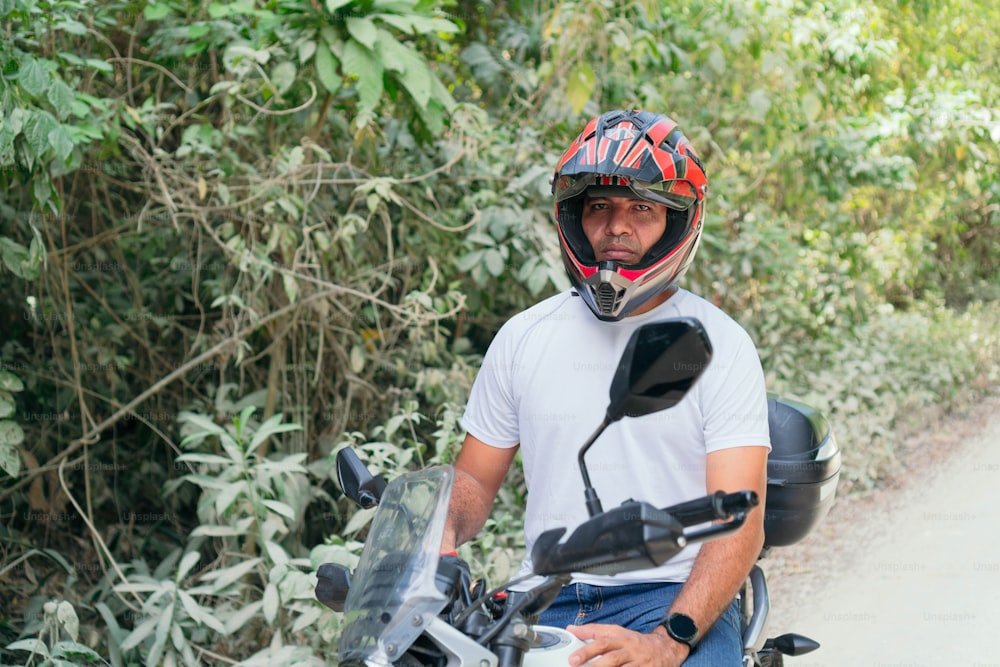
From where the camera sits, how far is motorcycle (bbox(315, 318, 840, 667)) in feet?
5.06

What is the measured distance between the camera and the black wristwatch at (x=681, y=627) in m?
2.08

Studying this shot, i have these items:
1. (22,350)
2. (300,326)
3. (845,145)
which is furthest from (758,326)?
(22,350)

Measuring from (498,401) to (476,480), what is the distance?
0.22 m

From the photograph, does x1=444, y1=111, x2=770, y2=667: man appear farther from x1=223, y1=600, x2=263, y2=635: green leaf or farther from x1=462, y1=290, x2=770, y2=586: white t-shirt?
x1=223, y1=600, x2=263, y2=635: green leaf

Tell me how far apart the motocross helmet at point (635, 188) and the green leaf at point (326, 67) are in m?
2.09

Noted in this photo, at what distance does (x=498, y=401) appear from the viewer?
265 centimetres

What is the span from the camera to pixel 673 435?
2365 millimetres

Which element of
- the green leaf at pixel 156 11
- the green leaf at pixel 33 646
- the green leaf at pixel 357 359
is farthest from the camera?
the green leaf at pixel 357 359

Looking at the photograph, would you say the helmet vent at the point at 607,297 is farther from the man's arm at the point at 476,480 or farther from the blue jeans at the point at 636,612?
the blue jeans at the point at 636,612

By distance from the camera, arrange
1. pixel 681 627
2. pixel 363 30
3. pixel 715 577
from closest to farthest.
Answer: pixel 681 627
pixel 715 577
pixel 363 30

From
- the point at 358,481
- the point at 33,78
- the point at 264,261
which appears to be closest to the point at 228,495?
the point at 264,261

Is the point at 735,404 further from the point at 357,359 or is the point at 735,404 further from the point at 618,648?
the point at 357,359

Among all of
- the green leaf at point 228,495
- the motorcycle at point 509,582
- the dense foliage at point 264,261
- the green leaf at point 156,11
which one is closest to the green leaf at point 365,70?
the dense foliage at point 264,261

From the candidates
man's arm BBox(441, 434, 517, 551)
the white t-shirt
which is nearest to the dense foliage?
man's arm BBox(441, 434, 517, 551)
